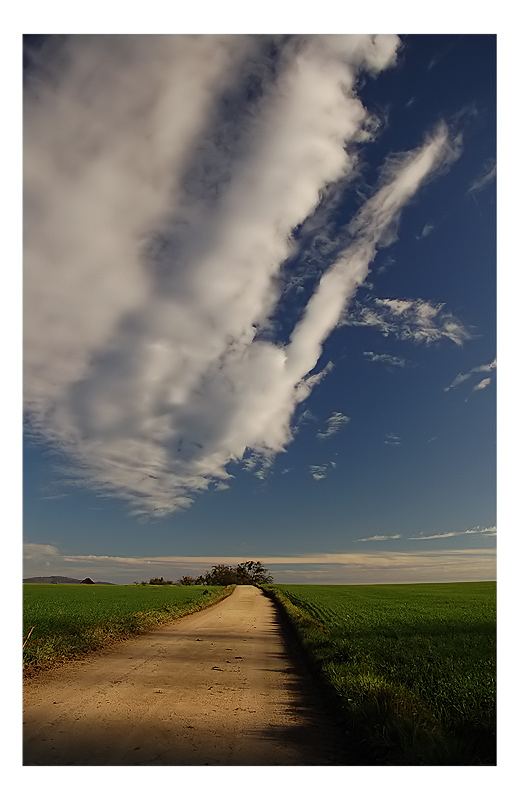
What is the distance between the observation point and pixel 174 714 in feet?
25.2

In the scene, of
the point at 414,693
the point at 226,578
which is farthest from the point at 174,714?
the point at 226,578

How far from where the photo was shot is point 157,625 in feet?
72.9

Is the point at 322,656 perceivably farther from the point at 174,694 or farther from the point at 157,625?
the point at 157,625

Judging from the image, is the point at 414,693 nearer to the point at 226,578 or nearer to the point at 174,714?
the point at 174,714

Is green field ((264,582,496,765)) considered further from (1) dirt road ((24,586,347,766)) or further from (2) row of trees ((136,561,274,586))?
(2) row of trees ((136,561,274,586))

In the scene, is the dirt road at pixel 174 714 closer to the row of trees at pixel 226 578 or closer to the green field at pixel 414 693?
the green field at pixel 414 693

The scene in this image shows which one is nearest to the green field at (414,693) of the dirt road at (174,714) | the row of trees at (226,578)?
the dirt road at (174,714)

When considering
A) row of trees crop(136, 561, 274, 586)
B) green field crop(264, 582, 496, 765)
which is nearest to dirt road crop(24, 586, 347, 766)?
green field crop(264, 582, 496, 765)

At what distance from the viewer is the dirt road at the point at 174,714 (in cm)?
587

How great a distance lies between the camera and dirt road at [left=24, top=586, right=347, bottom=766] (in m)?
5.87

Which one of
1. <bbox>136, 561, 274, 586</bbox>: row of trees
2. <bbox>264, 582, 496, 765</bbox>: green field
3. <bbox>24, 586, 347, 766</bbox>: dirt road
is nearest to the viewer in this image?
<bbox>264, 582, 496, 765</bbox>: green field

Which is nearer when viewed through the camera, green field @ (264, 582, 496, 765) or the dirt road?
green field @ (264, 582, 496, 765)
